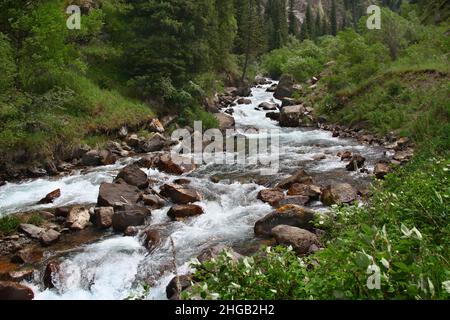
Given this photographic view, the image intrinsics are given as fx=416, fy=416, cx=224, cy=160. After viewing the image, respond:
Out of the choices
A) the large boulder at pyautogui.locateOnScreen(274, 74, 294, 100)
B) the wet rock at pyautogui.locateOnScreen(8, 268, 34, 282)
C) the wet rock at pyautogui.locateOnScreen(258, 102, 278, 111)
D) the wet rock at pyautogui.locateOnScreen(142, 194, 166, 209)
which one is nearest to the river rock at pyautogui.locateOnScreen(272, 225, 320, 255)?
the wet rock at pyautogui.locateOnScreen(142, 194, 166, 209)

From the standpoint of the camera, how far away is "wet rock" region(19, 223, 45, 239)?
10469mm

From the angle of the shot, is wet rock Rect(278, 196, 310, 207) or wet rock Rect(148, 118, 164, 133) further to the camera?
wet rock Rect(148, 118, 164, 133)

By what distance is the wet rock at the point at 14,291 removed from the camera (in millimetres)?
7707

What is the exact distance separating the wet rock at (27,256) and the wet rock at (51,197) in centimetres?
336

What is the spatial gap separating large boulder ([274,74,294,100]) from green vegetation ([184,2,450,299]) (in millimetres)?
1429

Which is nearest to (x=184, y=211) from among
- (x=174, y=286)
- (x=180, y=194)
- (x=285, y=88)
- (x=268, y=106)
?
(x=180, y=194)

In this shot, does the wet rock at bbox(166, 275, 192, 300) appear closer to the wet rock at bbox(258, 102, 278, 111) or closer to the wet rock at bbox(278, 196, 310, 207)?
the wet rock at bbox(278, 196, 310, 207)

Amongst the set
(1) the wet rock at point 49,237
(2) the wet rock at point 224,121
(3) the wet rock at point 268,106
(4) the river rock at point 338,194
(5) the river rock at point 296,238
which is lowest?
(1) the wet rock at point 49,237

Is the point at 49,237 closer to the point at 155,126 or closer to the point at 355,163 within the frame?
the point at 355,163

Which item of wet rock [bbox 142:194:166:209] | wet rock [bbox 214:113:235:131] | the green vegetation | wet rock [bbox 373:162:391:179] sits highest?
the green vegetation

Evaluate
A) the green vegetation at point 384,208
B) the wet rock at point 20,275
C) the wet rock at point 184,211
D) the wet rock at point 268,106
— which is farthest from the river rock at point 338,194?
the wet rock at point 268,106

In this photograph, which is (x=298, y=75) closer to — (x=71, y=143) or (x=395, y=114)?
(x=395, y=114)

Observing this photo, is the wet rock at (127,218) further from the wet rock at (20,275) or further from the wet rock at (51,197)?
the wet rock at (51,197)
